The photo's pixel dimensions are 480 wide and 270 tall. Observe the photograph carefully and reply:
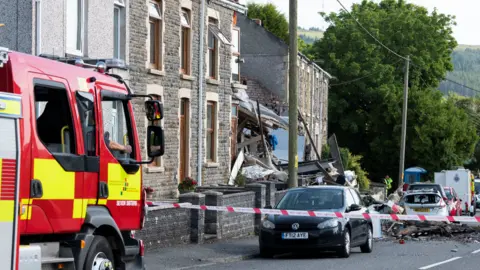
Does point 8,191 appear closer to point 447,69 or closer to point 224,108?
point 224,108

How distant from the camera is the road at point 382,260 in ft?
60.2

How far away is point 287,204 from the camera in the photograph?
846 inches

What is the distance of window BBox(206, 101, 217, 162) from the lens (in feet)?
106

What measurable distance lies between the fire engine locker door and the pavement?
8.19 meters

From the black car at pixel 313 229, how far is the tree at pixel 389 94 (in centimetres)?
4681

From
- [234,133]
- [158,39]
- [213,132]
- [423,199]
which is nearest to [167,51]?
[158,39]

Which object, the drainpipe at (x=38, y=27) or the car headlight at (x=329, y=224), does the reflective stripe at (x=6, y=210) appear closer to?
the car headlight at (x=329, y=224)

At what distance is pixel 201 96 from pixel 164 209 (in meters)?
11.1

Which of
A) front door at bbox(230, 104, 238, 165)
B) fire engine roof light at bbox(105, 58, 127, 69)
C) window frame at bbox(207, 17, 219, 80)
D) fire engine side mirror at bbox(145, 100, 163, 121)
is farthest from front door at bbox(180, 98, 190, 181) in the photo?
fire engine side mirror at bbox(145, 100, 163, 121)

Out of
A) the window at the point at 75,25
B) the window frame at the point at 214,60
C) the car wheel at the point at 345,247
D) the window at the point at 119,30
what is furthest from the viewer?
the window frame at the point at 214,60

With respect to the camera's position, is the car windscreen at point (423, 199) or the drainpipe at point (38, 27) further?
the car windscreen at point (423, 199)

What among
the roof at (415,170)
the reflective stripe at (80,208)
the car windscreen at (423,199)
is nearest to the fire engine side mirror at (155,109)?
the reflective stripe at (80,208)

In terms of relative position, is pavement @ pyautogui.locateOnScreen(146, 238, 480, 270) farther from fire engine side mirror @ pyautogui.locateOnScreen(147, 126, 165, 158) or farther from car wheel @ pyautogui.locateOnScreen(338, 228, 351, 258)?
fire engine side mirror @ pyautogui.locateOnScreen(147, 126, 165, 158)

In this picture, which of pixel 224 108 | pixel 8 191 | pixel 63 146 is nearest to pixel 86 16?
pixel 224 108
